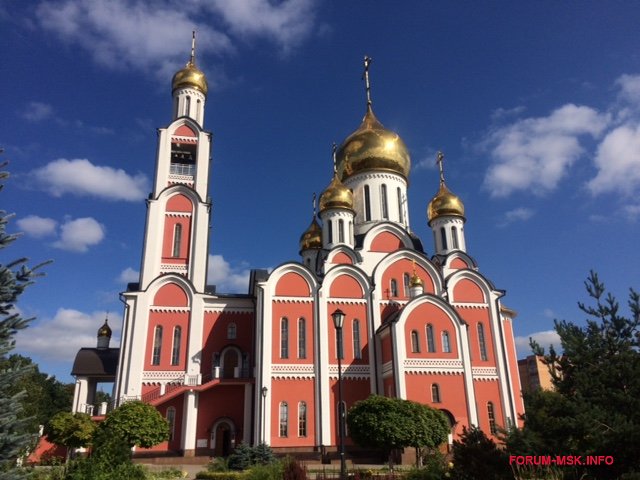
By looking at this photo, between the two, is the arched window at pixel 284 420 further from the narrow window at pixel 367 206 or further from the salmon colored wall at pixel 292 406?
the narrow window at pixel 367 206

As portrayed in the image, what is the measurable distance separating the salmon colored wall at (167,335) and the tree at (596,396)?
61.0ft

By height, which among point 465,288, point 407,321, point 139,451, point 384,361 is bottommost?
point 139,451

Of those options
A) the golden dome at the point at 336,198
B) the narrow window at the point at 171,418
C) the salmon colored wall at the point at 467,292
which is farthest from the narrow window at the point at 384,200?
the narrow window at the point at 171,418

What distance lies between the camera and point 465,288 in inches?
1005

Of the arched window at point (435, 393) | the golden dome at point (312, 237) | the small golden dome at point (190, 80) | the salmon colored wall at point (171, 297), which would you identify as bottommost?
the arched window at point (435, 393)

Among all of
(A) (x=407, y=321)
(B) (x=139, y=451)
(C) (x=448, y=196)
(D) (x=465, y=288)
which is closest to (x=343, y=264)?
(A) (x=407, y=321)

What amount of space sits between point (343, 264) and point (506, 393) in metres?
9.92

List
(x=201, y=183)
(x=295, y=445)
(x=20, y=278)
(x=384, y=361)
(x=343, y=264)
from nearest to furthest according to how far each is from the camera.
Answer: (x=20, y=278), (x=295, y=445), (x=384, y=361), (x=343, y=264), (x=201, y=183)

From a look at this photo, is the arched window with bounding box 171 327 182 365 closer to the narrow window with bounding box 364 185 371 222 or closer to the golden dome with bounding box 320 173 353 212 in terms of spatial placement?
the golden dome with bounding box 320 173 353 212

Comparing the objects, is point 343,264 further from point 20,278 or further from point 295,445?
point 20,278

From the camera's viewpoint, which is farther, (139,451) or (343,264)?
(343,264)

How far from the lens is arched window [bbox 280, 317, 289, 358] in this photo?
22805 millimetres

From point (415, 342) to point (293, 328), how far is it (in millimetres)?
5756

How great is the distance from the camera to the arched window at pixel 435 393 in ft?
69.3
